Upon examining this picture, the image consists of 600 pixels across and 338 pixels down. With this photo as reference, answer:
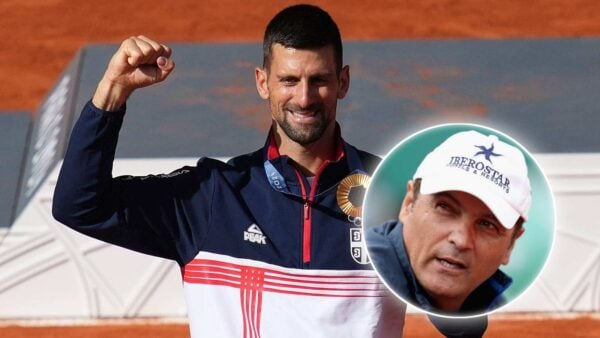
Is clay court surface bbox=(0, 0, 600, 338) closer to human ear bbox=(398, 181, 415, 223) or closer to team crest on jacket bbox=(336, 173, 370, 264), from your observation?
team crest on jacket bbox=(336, 173, 370, 264)

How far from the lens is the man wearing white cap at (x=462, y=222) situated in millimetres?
2633

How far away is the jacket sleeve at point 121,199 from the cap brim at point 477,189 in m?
0.85

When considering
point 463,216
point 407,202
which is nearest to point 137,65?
point 407,202

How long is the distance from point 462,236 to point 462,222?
0.05 m

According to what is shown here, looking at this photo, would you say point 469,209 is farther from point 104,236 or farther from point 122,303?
point 122,303

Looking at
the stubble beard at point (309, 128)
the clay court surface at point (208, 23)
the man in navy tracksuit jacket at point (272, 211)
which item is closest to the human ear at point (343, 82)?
the man in navy tracksuit jacket at point (272, 211)

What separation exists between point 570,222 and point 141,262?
2.93 metres

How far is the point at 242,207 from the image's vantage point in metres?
3.34

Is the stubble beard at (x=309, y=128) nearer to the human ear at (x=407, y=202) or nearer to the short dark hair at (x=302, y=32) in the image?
the short dark hair at (x=302, y=32)

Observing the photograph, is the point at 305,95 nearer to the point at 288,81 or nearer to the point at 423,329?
the point at 288,81

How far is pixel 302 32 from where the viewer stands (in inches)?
126

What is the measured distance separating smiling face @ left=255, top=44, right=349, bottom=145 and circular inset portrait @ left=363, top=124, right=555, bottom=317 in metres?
Answer: 0.45

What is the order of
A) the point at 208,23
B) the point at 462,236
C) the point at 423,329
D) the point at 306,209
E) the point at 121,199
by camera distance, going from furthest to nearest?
the point at 208,23, the point at 423,329, the point at 306,209, the point at 121,199, the point at 462,236

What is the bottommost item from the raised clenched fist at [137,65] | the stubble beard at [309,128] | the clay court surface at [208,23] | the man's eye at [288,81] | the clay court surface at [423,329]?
the clay court surface at [423,329]
